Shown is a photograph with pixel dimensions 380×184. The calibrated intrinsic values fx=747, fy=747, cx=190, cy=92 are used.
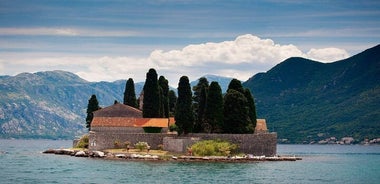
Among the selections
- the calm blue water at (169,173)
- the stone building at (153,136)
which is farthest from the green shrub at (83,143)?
the calm blue water at (169,173)

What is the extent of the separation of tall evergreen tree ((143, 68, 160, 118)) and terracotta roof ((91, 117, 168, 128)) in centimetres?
199

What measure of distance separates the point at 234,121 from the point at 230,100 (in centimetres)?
291

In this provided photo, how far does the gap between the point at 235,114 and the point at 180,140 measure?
8.77m

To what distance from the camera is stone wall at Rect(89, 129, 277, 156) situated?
327 ft

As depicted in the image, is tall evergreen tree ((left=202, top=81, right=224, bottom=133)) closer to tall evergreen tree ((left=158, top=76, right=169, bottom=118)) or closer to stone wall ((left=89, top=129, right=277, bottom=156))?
stone wall ((left=89, top=129, right=277, bottom=156))

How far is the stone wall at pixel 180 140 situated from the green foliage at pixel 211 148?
103 cm

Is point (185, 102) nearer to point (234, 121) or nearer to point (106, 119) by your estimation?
point (234, 121)

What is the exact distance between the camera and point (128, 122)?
357 feet

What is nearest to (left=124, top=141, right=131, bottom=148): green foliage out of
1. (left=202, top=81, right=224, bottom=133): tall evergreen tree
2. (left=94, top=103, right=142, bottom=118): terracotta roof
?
(left=94, top=103, right=142, bottom=118): terracotta roof

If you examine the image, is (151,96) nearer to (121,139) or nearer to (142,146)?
(121,139)

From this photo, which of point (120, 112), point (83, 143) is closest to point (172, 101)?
point (120, 112)

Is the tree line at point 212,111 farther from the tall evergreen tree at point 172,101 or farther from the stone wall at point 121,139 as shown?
the tall evergreen tree at point 172,101

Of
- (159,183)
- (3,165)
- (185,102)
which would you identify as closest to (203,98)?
(185,102)

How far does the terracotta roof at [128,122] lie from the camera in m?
107
